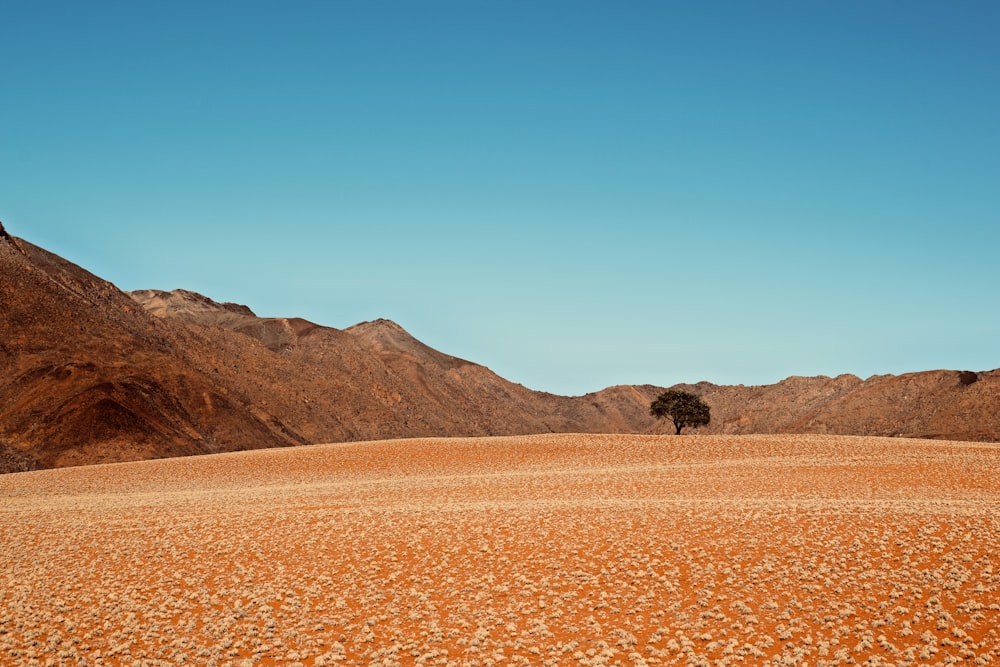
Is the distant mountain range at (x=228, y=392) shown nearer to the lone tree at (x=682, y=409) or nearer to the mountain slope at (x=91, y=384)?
the mountain slope at (x=91, y=384)

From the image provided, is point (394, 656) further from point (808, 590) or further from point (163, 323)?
point (163, 323)

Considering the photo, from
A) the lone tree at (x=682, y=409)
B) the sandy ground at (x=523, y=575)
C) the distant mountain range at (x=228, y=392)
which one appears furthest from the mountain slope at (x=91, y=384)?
the lone tree at (x=682, y=409)

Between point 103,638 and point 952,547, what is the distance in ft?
66.4

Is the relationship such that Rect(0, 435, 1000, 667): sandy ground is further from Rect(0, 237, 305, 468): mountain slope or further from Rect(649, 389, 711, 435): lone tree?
Rect(649, 389, 711, 435): lone tree

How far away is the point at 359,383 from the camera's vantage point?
146m

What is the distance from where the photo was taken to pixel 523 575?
18938 mm

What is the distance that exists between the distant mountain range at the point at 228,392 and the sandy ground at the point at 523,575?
4178 cm

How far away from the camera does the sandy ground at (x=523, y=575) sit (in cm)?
1508

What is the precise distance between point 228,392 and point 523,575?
3595 inches

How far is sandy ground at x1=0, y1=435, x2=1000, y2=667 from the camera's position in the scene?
15.1 m

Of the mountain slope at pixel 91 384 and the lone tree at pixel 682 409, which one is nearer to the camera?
the mountain slope at pixel 91 384

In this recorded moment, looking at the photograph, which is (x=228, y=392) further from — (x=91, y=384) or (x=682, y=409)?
(x=682, y=409)

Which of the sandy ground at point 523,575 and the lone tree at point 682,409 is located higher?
the lone tree at point 682,409

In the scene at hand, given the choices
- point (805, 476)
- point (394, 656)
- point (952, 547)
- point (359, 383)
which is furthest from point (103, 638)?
point (359, 383)
